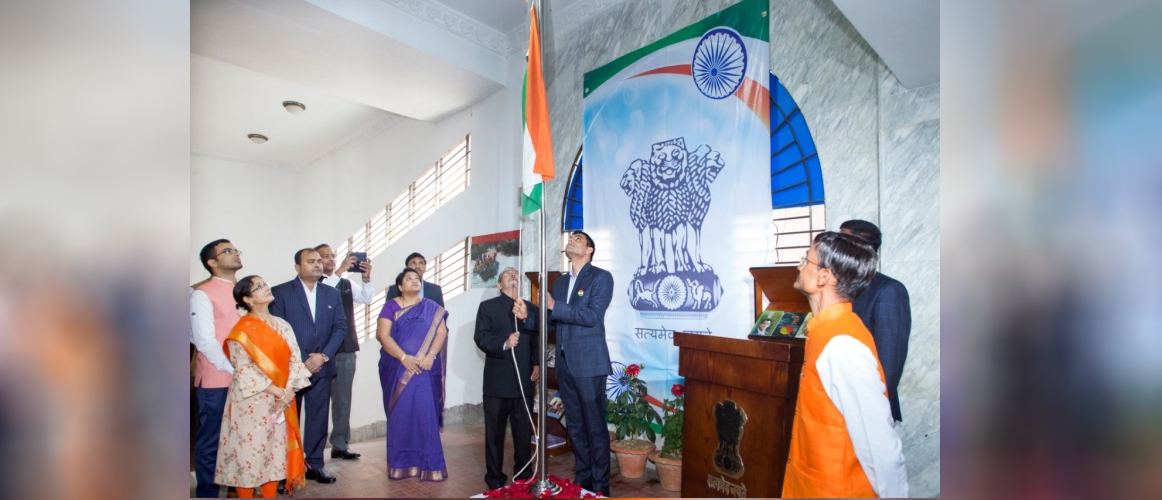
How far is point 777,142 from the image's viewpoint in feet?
9.68

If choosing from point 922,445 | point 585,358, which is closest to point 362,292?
point 585,358

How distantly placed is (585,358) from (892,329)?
5.01 ft

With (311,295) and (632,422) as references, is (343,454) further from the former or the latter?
(632,422)

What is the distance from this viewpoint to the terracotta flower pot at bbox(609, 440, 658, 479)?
3219 millimetres

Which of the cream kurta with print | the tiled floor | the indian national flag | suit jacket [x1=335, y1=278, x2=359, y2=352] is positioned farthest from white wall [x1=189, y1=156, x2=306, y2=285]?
the indian national flag

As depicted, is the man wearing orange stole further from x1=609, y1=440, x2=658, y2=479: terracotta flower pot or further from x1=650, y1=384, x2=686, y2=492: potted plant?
x1=609, y1=440, x2=658, y2=479: terracotta flower pot

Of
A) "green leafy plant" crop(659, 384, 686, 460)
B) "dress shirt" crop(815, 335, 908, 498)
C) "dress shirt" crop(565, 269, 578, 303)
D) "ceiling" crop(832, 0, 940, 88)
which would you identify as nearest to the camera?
"ceiling" crop(832, 0, 940, 88)

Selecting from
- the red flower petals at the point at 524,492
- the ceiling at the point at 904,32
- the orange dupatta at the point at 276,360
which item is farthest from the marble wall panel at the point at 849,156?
the orange dupatta at the point at 276,360

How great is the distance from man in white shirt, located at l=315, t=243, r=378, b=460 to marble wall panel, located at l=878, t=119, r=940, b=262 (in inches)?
97.3

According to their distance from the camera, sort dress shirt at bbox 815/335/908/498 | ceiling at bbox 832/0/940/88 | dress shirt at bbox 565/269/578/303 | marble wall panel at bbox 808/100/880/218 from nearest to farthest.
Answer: ceiling at bbox 832/0/940/88
dress shirt at bbox 815/335/908/498
marble wall panel at bbox 808/100/880/218
dress shirt at bbox 565/269/578/303

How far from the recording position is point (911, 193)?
2414 mm
